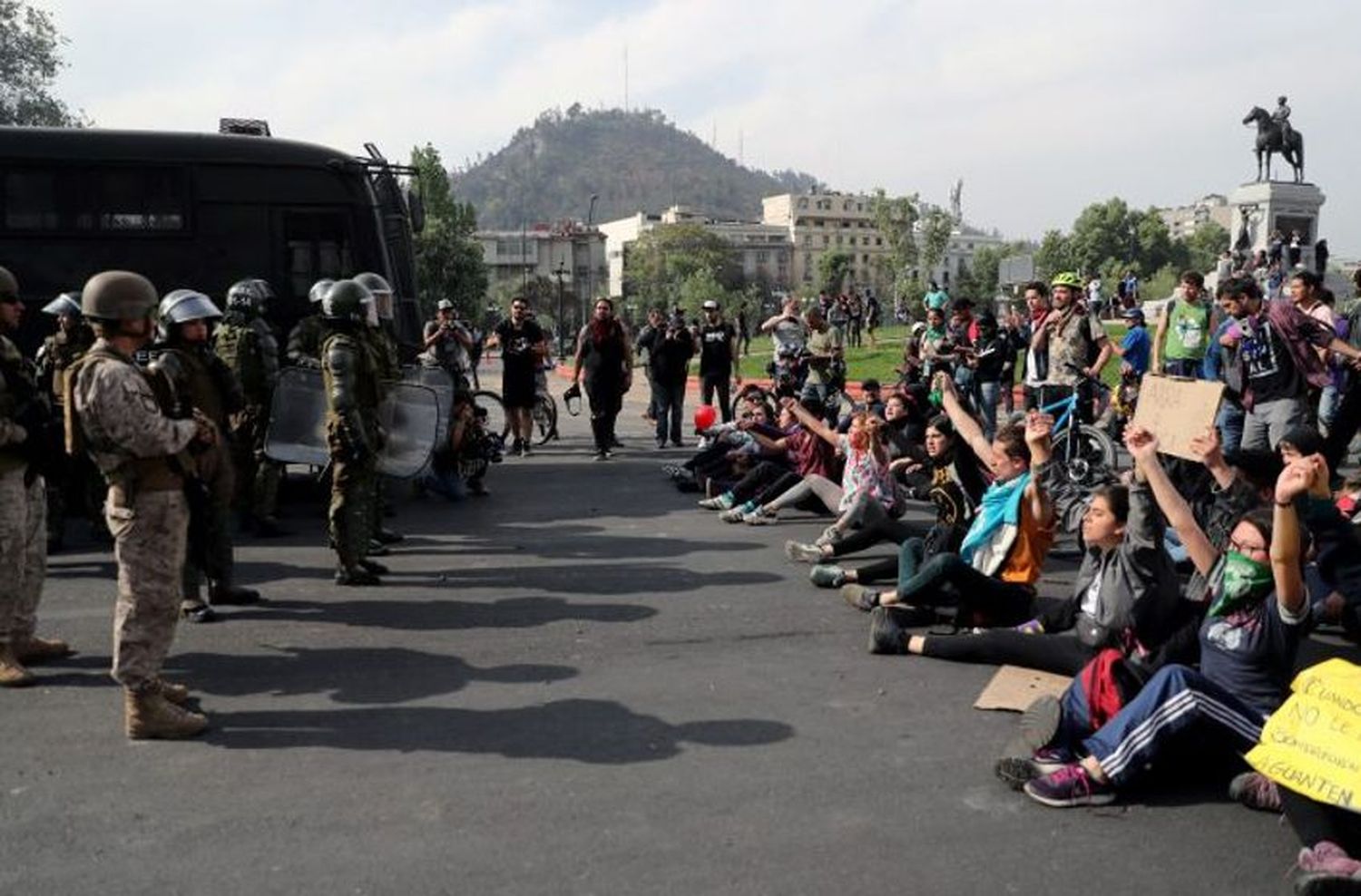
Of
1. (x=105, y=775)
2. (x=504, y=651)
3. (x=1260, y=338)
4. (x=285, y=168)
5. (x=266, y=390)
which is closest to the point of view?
(x=105, y=775)

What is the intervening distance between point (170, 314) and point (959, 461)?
472 centimetres

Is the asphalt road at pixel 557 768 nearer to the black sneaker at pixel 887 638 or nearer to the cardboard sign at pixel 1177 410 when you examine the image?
the black sneaker at pixel 887 638

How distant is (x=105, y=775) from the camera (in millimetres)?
4379

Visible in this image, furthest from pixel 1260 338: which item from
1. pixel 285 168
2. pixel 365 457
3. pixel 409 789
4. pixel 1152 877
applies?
pixel 285 168

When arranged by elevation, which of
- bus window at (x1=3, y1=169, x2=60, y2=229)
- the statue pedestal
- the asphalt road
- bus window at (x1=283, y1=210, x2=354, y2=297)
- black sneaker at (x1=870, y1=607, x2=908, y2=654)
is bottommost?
the asphalt road

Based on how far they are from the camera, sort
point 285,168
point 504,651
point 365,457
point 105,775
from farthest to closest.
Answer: point 285,168 → point 365,457 → point 504,651 → point 105,775

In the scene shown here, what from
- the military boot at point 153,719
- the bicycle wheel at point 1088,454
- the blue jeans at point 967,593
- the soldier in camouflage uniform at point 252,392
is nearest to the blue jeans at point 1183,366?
the bicycle wheel at point 1088,454

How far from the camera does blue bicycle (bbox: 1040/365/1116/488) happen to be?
10039mm

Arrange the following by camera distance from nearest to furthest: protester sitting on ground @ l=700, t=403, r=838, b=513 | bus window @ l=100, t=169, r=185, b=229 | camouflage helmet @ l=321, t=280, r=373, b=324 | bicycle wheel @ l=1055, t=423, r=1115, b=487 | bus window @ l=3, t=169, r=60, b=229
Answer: camouflage helmet @ l=321, t=280, r=373, b=324
protester sitting on ground @ l=700, t=403, r=838, b=513
bicycle wheel @ l=1055, t=423, r=1115, b=487
bus window @ l=3, t=169, r=60, b=229
bus window @ l=100, t=169, r=185, b=229

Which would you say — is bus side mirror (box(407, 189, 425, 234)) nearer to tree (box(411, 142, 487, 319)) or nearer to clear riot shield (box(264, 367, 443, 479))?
clear riot shield (box(264, 367, 443, 479))

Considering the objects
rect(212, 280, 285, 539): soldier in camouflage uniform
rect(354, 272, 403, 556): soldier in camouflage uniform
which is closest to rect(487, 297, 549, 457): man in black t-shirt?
rect(354, 272, 403, 556): soldier in camouflage uniform

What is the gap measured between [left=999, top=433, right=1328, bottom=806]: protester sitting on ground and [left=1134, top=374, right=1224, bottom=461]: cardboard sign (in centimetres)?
113

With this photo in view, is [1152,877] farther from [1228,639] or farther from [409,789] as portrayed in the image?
[409,789]

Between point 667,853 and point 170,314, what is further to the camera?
point 170,314
